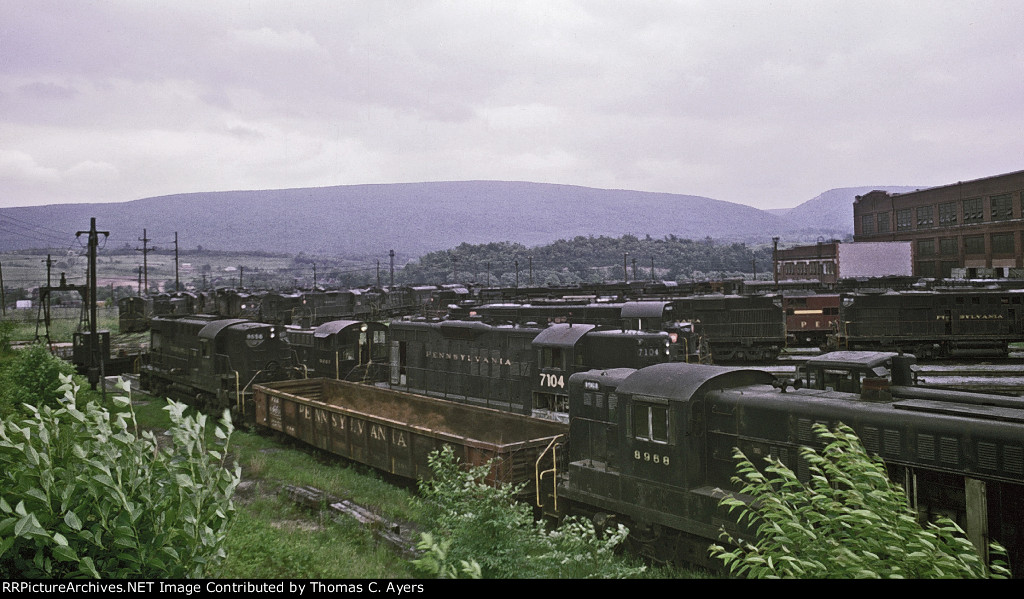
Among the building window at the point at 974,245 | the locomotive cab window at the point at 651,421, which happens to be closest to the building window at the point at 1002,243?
the building window at the point at 974,245

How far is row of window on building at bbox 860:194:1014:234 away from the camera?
200 feet

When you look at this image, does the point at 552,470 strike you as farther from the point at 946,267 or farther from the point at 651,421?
the point at 946,267

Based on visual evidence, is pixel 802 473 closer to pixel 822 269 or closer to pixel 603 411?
pixel 603 411

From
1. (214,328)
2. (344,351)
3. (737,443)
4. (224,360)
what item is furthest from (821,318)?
(214,328)

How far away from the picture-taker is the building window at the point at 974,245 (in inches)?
2469

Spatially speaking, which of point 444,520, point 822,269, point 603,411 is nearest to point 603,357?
point 603,411

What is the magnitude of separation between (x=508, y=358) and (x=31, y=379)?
1651 cm

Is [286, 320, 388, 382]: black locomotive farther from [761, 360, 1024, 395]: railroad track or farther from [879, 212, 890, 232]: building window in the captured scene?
[879, 212, 890, 232]: building window

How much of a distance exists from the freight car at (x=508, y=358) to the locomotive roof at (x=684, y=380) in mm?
8572

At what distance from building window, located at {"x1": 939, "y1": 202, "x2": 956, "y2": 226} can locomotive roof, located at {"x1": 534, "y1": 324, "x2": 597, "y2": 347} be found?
62.2 meters

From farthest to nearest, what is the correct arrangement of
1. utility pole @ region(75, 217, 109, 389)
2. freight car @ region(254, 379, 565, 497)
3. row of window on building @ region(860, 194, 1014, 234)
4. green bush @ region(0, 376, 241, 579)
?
1. row of window on building @ region(860, 194, 1014, 234)
2. utility pole @ region(75, 217, 109, 389)
3. freight car @ region(254, 379, 565, 497)
4. green bush @ region(0, 376, 241, 579)

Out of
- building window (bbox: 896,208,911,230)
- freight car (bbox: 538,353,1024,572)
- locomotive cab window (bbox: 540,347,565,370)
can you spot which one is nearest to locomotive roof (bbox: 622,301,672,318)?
locomotive cab window (bbox: 540,347,565,370)

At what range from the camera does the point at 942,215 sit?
68375 millimetres

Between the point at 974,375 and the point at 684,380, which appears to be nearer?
the point at 684,380
